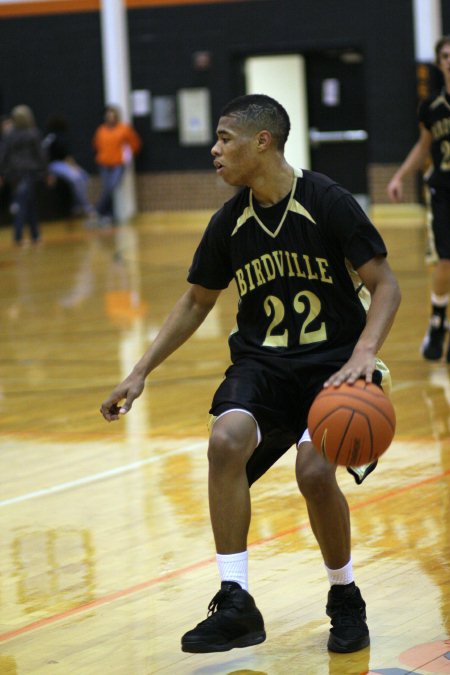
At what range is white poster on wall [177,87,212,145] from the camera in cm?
2173

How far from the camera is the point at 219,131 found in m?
3.95

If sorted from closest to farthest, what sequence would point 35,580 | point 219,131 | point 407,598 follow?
1. point 219,131
2. point 407,598
3. point 35,580

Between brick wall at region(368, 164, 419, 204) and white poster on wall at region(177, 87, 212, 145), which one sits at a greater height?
white poster on wall at region(177, 87, 212, 145)

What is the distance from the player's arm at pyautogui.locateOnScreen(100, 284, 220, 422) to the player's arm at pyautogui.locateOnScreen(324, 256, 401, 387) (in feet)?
1.81

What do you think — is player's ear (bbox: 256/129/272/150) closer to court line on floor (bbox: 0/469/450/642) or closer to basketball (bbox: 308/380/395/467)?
basketball (bbox: 308/380/395/467)

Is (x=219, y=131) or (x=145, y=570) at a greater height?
(x=219, y=131)

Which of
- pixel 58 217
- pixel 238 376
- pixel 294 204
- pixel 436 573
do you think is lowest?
pixel 58 217

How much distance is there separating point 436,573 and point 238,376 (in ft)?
3.61

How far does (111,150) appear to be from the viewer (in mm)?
21188

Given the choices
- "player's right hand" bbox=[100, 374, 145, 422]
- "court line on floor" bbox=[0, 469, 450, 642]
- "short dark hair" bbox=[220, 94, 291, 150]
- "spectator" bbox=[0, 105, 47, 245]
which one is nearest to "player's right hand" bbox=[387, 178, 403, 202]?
"court line on floor" bbox=[0, 469, 450, 642]

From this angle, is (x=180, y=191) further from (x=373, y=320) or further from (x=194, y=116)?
(x=373, y=320)

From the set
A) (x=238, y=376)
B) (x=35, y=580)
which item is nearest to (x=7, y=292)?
(x=35, y=580)

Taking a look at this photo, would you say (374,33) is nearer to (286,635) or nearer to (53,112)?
(53,112)

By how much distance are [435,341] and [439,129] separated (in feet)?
4.43
